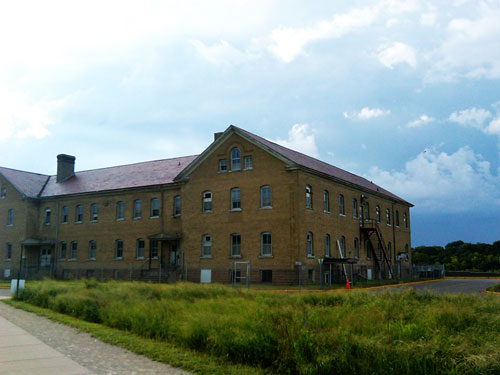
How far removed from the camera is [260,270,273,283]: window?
111 feet

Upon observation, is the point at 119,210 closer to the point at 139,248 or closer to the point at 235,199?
the point at 139,248

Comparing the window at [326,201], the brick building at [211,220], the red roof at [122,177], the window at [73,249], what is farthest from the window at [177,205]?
the window at [73,249]

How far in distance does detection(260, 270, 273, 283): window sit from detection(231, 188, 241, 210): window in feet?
17.2

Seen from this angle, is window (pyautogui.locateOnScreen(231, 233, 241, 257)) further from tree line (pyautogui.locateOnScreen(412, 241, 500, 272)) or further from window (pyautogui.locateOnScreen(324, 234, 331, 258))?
tree line (pyautogui.locateOnScreen(412, 241, 500, 272))

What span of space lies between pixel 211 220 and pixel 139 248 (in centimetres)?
927

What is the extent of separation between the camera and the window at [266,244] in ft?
112

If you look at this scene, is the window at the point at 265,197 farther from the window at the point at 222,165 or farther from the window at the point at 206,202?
the window at the point at 206,202

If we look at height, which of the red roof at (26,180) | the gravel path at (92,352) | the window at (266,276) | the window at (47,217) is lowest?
the gravel path at (92,352)

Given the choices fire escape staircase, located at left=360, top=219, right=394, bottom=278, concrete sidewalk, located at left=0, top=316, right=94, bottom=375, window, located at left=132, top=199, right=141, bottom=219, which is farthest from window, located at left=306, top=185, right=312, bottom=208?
concrete sidewalk, located at left=0, top=316, right=94, bottom=375

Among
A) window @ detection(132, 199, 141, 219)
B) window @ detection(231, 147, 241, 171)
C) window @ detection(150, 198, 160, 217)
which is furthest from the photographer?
window @ detection(132, 199, 141, 219)

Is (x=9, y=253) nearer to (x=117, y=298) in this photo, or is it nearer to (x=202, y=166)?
(x=202, y=166)

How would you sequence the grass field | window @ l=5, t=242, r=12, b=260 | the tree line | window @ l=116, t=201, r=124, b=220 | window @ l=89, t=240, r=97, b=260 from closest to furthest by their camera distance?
the grass field < window @ l=116, t=201, r=124, b=220 < window @ l=89, t=240, r=97, b=260 < window @ l=5, t=242, r=12, b=260 < the tree line

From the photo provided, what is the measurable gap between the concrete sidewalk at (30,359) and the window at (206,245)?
2442 centimetres

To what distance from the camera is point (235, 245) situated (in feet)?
118
